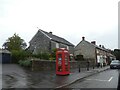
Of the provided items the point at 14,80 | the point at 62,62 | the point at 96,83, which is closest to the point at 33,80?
the point at 14,80

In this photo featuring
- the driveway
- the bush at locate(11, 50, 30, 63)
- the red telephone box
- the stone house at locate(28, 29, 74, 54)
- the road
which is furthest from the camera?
the stone house at locate(28, 29, 74, 54)

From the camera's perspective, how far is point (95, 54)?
62.4m

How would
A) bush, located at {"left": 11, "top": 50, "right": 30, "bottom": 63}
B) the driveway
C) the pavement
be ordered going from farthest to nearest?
1. bush, located at {"left": 11, "top": 50, "right": 30, "bottom": 63}
2. the pavement
3. the driveway

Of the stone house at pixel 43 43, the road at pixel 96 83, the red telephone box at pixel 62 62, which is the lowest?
the road at pixel 96 83

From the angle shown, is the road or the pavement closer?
the pavement

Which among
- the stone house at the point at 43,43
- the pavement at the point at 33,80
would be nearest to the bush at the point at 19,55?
the pavement at the point at 33,80

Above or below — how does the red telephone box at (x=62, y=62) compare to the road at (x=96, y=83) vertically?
above

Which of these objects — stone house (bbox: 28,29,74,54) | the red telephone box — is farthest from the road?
stone house (bbox: 28,29,74,54)

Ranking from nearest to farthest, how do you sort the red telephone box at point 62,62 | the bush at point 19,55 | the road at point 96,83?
the road at point 96,83, the red telephone box at point 62,62, the bush at point 19,55

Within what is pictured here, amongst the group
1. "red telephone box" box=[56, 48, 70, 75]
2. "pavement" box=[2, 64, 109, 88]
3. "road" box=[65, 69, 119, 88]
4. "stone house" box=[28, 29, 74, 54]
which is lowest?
"road" box=[65, 69, 119, 88]

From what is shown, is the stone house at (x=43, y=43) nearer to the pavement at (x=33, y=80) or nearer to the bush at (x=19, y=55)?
the bush at (x=19, y=55)

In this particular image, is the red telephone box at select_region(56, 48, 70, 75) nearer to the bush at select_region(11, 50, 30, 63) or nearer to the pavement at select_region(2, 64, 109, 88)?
the pavement at select_region(2, 64, 109, 88)

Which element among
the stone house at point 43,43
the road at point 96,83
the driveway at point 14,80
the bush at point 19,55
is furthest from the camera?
the stone house at point 43,43

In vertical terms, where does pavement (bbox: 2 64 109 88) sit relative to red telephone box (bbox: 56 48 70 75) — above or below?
below
